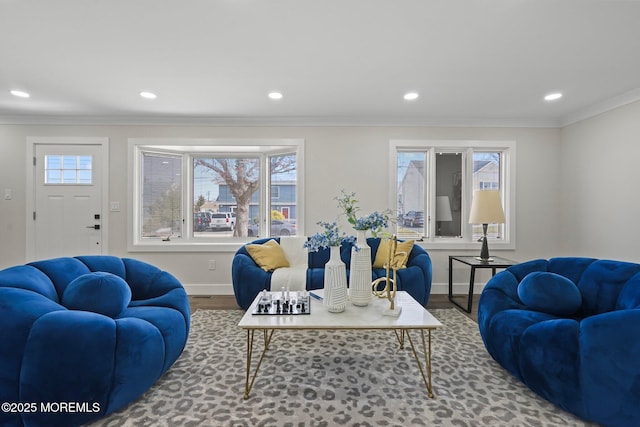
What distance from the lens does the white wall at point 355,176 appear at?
3.97 m

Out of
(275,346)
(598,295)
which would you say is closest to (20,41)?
(275,346)

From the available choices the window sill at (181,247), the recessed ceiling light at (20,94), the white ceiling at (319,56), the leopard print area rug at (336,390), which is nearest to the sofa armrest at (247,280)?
the leopard print area rug at (336,390)

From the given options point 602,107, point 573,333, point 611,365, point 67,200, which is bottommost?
point 611,365

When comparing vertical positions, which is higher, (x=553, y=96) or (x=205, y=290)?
(x=553, y=96)

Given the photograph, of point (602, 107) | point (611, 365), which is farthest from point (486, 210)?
point (611, 365)

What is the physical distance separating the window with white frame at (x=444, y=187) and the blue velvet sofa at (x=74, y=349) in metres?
3.27

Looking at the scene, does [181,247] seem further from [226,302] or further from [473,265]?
[473,265]

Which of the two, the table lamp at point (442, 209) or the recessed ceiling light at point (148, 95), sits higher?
the recessed ceiling light at point (148, 95)

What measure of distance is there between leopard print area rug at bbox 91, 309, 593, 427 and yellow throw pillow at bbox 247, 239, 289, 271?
0.97m

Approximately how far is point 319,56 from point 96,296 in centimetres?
237

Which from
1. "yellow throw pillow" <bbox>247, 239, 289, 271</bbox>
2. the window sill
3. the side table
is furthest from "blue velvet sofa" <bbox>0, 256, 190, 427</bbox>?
the side table

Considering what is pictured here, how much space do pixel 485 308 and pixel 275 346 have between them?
1.73 metres

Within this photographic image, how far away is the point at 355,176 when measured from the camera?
403 centimetres

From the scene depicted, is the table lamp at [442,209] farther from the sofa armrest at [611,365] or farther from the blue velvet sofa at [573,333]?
the sofa armrest at [611,365]
